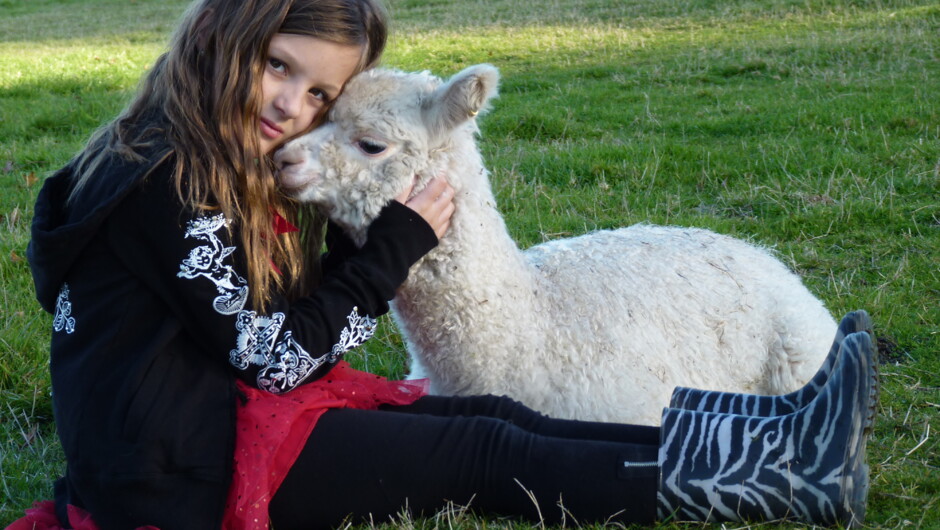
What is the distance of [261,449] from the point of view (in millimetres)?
2676

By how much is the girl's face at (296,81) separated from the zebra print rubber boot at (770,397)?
4.87 ft

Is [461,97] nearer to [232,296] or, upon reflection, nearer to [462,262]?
[462,262]

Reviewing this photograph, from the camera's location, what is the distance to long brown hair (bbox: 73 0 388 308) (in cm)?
278

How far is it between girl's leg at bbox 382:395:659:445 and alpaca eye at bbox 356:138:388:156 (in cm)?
80

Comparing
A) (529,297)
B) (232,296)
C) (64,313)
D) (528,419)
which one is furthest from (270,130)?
(528,419)

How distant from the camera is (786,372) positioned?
11.9 feet

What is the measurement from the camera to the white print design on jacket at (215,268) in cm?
265

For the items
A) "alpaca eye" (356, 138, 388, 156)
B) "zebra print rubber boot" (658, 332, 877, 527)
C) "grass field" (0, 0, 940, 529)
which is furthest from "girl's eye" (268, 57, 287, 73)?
"zebra print rubber boot" (658, 332, 877, 527)

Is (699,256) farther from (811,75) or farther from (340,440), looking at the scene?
(811,75)

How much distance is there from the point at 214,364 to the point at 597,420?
1.26m

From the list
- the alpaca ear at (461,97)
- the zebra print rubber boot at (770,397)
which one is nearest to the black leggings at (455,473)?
the zebra print rubber boot at (770,397)

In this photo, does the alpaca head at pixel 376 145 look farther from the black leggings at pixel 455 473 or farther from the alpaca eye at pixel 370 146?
the black leggings at pixel 455 473

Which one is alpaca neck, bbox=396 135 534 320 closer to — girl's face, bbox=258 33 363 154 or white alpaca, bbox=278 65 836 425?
white alpaca, bbox=278 65 836 425

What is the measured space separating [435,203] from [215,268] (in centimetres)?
74
